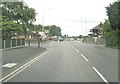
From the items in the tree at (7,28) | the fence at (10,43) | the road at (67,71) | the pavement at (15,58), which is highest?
the tree at (7,28)

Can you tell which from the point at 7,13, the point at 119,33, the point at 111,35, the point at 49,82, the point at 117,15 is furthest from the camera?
the point at 7,13

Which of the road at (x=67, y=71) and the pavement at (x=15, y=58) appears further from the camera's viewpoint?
the pavement at (x=15, y=58)

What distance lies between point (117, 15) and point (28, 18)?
30589 millimetres

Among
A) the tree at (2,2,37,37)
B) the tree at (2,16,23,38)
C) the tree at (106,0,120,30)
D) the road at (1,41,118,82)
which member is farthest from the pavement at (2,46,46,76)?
the tree at (2,2,37,37)

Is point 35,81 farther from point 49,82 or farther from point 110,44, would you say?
point 110,44

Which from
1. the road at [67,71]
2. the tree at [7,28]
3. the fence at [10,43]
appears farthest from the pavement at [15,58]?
the tree at [7,28]

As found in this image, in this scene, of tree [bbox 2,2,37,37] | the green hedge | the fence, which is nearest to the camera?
the fence

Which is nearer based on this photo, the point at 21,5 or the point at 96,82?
the point at 96,82

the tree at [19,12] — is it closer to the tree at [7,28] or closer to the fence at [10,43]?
the tree at [7,28]

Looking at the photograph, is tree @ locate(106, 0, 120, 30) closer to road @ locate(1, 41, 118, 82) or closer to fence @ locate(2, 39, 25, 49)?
fence @ locate(2, 39, 25, 49)

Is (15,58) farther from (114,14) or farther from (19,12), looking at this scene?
(19,12)

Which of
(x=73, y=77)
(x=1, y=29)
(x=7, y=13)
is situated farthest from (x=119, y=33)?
(x=73, y=77)

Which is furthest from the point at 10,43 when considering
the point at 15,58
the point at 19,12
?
the point at 19,12

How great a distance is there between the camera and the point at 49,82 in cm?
1215
